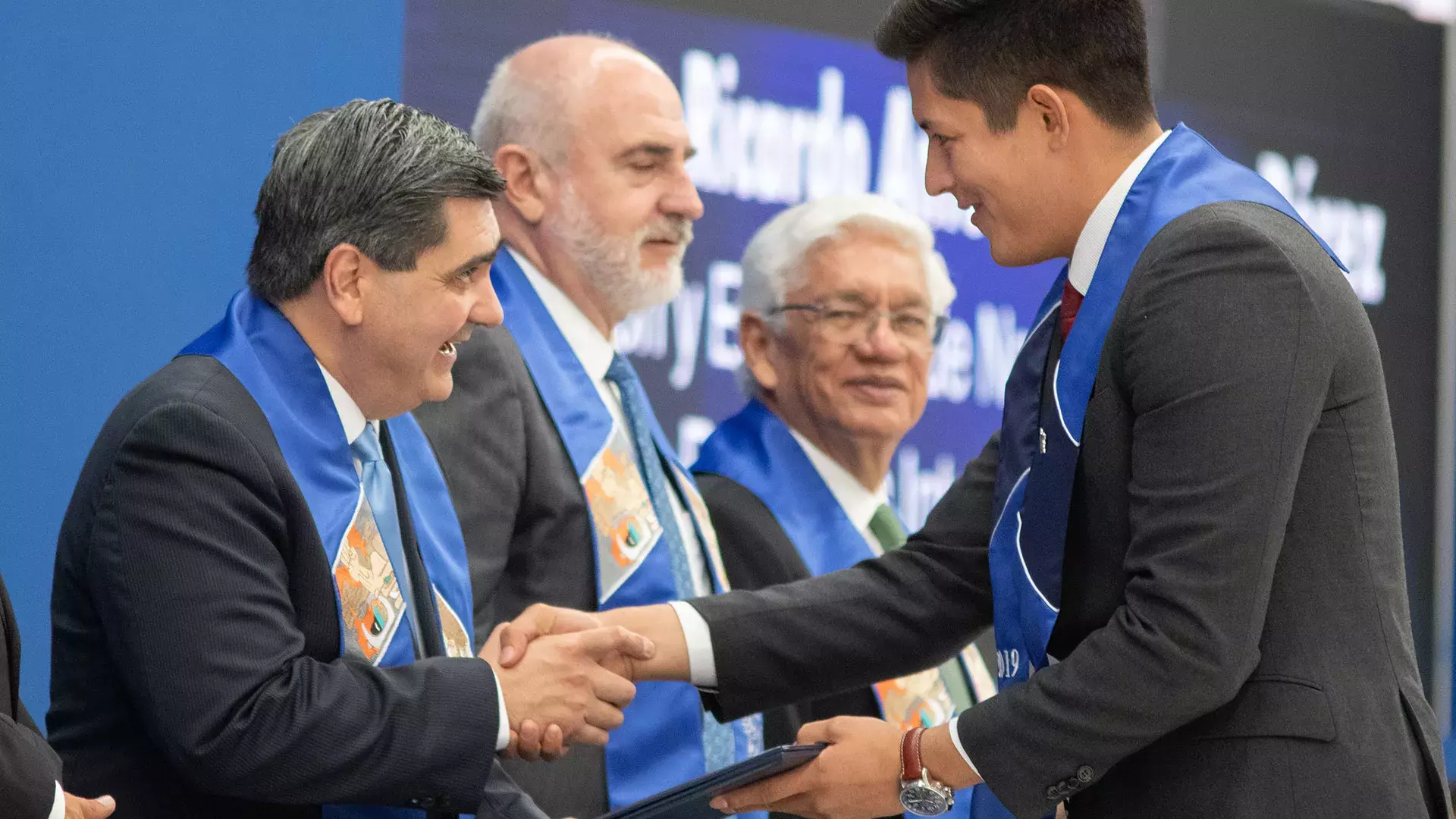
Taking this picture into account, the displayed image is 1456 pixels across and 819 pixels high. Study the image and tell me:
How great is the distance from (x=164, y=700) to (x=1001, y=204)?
1.08 m

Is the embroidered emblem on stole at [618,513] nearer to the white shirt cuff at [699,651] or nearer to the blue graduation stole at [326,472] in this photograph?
the white shirt cuff at [699,651]

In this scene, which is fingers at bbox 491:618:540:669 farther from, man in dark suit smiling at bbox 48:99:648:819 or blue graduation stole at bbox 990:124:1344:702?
blue graduation stole at bbox 990:124:1344:702

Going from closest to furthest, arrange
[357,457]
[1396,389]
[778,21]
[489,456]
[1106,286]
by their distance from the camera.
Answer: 1. [1106,286]
2. [357,457]
3. [489,456]
4. [778,21]
5. [1396,389]

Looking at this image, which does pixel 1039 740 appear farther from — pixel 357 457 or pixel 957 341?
pixel 957 341

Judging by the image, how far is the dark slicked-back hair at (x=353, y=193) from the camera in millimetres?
2082

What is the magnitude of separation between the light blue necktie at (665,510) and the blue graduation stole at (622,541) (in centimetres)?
1

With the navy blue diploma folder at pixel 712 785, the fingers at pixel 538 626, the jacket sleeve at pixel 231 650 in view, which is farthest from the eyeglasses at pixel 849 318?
the jacket sleeve at pixel 231 650

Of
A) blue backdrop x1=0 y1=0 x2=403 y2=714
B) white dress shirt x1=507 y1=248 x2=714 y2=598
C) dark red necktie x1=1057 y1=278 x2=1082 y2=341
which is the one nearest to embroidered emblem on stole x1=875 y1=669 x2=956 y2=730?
white dress shirt x1=507 y1=248 x2=714 y2=598

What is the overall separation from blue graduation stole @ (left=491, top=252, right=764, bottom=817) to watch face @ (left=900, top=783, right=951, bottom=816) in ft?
2.57

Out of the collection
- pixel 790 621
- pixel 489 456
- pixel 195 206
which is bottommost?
pixel 790 621

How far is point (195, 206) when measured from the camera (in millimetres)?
3000

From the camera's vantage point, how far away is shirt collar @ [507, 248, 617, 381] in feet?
9.57

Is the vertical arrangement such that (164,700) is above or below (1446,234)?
below

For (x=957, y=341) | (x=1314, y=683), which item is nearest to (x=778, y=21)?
(x=957, y=341)
